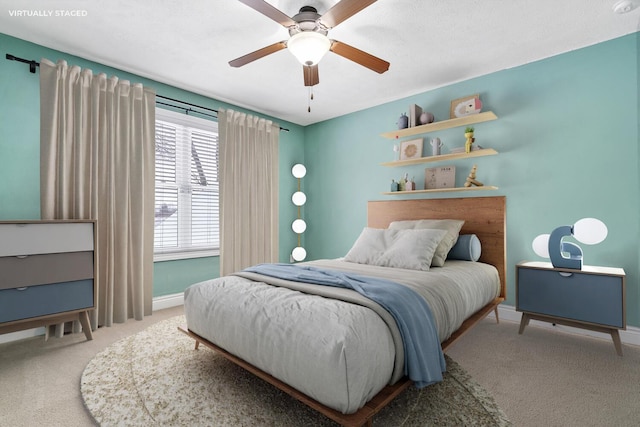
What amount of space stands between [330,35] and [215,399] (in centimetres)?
271

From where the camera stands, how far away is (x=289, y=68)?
307 cm

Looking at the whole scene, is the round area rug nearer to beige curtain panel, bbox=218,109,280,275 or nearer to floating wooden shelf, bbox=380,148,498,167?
beige curtain panel, bbox=218,109,280,275

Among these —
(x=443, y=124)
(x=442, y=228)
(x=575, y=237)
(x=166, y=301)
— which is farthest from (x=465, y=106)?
(x=166, y=301)

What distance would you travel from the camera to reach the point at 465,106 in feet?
10.6

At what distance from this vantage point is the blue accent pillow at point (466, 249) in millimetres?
2947

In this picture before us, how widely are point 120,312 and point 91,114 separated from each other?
6.10 ft

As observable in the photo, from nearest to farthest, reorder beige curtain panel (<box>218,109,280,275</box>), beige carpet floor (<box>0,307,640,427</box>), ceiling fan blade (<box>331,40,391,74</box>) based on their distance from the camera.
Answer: beige carpet floor (<box>0,307,640,427</box>)
ceiling fan blade (<box>331,40,391,74</box>)
beige curtain panel (<box>218,109,280,275</box>)

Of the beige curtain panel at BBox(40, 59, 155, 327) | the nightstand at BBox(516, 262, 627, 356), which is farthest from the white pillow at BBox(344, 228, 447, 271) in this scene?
the beige curtain panel at BBox(40, 59, 155, 327)

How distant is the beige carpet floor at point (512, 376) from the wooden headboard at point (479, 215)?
697mm

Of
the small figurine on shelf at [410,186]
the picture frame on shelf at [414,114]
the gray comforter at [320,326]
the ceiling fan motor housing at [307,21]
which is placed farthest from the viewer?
the small figurine on shelf at [410,186]

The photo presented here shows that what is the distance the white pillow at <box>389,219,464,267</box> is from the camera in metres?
2.67

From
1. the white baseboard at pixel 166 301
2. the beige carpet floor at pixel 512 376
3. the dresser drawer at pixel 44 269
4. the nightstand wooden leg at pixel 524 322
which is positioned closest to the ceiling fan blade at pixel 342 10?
the beige carpet floor at pixel 512 376

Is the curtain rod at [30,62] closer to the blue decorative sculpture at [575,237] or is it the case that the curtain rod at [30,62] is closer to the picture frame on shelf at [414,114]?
the picture frame on shelf at [414,114]

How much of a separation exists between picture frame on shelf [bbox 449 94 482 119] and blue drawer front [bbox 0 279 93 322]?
3.81 metres
